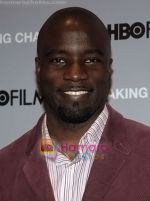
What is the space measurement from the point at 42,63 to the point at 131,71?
43 centimetres

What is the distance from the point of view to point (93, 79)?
1178mm

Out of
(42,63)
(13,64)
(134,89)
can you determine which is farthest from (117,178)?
(13,64)

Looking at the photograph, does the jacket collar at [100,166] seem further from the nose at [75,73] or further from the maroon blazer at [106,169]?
the nose at [75,73]

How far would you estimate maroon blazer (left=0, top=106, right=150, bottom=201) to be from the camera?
3.71 ft

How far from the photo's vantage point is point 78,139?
126 cm

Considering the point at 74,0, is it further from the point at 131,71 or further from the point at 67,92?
the point at 67,92

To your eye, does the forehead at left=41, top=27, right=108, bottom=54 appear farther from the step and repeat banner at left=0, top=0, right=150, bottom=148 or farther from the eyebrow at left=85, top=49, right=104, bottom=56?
the step and repeat banner at left=0, top=0, right=150, bottom=148

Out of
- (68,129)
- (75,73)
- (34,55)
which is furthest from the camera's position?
(34,55)

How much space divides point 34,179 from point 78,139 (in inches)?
5.8

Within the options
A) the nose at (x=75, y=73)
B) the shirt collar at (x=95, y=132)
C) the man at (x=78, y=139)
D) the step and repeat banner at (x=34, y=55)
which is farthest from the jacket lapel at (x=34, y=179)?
the step and repeat banner at (x=34, y=55)

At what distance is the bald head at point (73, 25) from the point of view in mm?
1211

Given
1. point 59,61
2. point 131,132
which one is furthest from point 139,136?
point 59,61

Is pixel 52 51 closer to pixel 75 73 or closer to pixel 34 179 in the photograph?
pixel 75 73

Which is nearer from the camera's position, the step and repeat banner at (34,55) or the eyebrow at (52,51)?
the eyebrow at (52,51)
